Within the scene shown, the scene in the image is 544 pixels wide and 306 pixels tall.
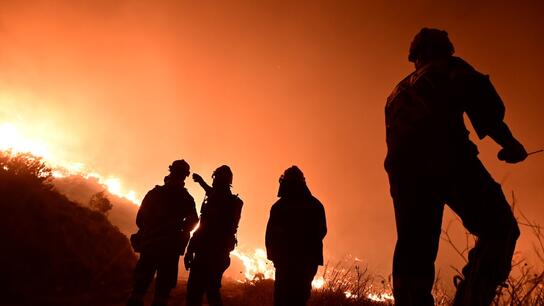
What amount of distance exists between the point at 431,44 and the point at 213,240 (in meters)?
4.14

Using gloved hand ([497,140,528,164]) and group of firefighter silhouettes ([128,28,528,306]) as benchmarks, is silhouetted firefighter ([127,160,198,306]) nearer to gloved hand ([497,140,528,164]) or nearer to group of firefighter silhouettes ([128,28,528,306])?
group of firefighter silhouettes ([128,28,528,306])

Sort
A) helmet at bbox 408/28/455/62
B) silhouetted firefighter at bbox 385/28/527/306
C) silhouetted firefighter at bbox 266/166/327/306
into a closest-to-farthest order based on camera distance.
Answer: silhouetted firefighter at bbox 385/28/527/306, helmet at bbox 408/28/455/62, silhouetted firefighter at bbox 266/166/327/306

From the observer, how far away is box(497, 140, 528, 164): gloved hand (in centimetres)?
213

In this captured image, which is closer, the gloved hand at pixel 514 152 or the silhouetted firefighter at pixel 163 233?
the gloved hand at pixel 514 152

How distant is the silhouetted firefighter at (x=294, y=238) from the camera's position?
14.0 feet

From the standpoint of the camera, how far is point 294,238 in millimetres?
4453

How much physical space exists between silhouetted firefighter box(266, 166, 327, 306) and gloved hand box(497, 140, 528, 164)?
278cm

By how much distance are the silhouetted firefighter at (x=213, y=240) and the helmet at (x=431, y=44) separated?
371 cm

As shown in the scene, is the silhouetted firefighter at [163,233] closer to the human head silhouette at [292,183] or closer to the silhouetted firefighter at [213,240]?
the silhouetted firefighter at [213,240]

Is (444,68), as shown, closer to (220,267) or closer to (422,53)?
Result: (422,53)

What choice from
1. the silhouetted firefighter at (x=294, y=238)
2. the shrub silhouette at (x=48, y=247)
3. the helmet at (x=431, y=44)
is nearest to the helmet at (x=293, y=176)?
the silhouetted firefighter at (x=294, y=238)

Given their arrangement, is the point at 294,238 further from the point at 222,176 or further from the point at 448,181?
the point at 448,181

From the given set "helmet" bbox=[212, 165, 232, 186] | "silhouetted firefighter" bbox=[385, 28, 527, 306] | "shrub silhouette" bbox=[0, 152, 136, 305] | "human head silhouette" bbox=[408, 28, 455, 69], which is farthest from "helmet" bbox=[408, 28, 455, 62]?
"shrub silhouette" bbox=[0, 152, 136, 305]

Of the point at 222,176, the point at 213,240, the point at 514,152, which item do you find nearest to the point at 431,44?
the point at 514,152
